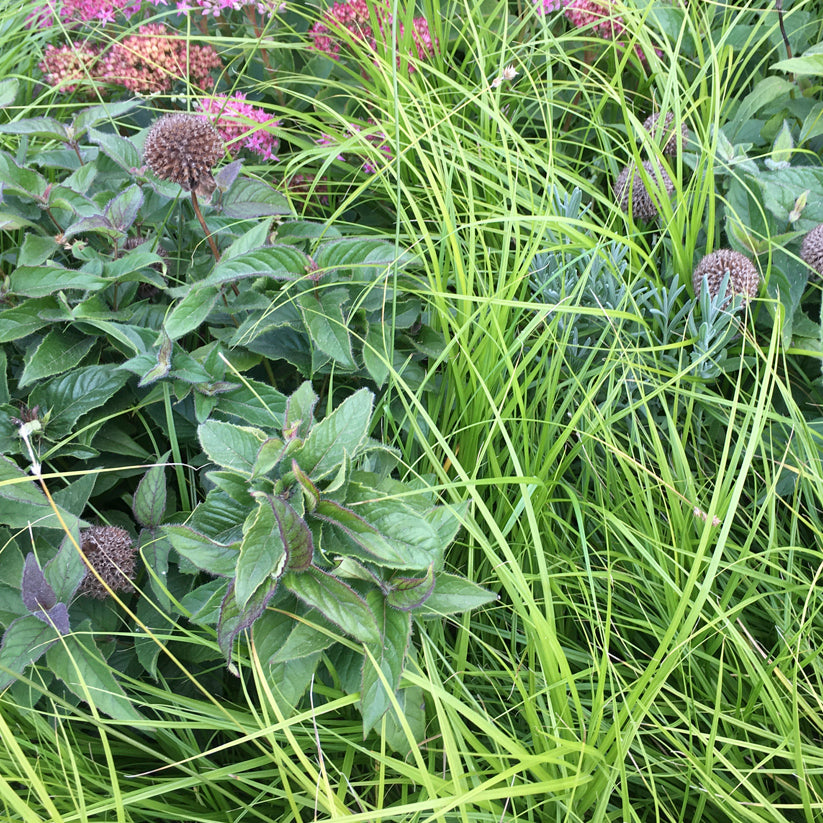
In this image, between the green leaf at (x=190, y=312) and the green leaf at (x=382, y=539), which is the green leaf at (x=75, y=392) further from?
the green leaf at (x=382, y=539)

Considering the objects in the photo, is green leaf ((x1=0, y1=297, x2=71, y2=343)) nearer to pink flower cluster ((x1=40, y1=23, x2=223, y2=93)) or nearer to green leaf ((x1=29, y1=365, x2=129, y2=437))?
green leaf ((x1=29, y1=365, x2=129, y2=437))

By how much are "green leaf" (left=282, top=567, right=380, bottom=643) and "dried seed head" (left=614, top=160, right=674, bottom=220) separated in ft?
2.88

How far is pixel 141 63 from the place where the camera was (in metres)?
1.61

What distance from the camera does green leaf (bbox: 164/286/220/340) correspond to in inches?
39.3

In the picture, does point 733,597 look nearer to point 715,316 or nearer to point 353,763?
point 715,316

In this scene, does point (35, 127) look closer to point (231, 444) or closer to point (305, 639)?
point (231, 444)

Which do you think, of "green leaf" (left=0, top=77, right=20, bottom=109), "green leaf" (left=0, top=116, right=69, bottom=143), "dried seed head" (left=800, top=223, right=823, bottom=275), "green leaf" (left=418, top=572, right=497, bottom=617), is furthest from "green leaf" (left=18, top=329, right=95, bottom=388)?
"dried seed head" (left=800, top=223, right=823, bottom=275)

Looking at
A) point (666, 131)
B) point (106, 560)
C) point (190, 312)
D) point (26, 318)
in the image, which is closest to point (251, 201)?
point (190, 312)

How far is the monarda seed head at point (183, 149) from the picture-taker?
105 cm

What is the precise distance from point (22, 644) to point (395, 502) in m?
0.47

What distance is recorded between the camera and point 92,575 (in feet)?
3.14

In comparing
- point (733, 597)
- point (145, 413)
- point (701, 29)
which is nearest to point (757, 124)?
point (701, 29)

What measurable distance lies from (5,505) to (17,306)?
30cm

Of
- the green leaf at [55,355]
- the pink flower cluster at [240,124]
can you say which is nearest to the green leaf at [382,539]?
the green leaf at [55,355]
